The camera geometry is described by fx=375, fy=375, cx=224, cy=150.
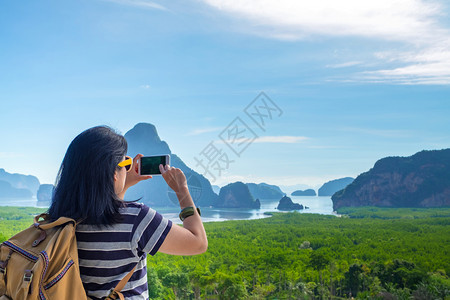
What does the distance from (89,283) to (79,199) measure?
0.17 metres

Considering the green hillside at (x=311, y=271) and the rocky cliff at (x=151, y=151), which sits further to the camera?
the rocky cliff at (x=151, y=151)

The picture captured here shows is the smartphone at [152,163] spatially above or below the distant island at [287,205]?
above

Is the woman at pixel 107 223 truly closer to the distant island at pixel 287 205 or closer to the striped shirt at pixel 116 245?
the striped shirt at pixel 116 245

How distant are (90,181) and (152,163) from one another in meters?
0.20

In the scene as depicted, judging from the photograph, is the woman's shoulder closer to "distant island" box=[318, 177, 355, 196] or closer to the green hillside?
the green hillside

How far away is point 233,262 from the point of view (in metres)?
13.5

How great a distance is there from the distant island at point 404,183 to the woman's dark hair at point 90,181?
45543 millimetres

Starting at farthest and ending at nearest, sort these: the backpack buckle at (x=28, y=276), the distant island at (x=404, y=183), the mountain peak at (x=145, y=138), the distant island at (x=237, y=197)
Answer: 1. the mountain peak at (x=145, y=138)
2. the distant island at (x=237, y=197)
3. the distant island at (x=404, y=183)
4. the backpack buckle at (x=28, y=276)

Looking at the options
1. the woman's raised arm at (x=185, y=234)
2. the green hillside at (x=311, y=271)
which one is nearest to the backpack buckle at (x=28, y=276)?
the woman's raised arm at (x=185, y=234)

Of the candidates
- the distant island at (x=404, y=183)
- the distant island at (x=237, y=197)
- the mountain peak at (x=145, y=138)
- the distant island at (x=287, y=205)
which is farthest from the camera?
the mountain peak at (x=145, y=138)

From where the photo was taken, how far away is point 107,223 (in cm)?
72

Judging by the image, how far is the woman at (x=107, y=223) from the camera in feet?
2.36

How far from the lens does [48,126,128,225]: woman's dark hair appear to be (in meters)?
0.72

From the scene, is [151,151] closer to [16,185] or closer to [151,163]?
[16,185]
